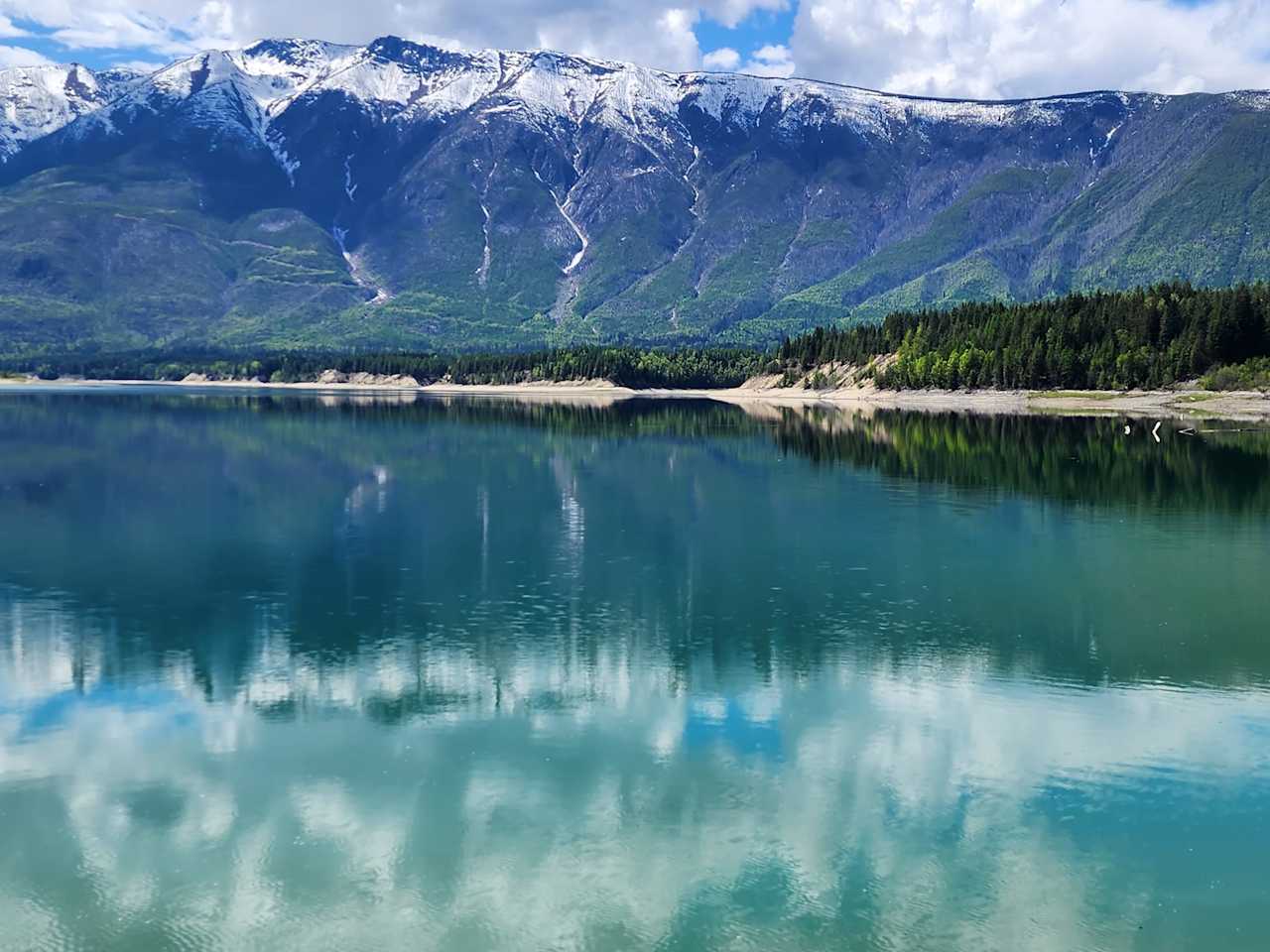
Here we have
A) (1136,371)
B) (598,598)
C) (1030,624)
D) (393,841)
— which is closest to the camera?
(393,841)

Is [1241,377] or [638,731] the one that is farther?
[1241,377]

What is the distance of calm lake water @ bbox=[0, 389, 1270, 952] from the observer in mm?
24766

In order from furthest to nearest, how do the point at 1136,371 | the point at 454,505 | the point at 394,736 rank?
→ the point at 1136,371, the point at 454,505, the point at 394,736

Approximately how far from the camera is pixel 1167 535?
71000mm

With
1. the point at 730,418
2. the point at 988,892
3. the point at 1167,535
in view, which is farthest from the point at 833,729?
the point at 730,418

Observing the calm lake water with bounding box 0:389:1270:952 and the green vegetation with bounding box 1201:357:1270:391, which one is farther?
the green vegetation with bounding box 1201:357:1270:391

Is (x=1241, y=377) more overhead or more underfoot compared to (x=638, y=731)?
more overhead

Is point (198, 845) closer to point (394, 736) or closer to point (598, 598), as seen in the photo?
point (394, 736)

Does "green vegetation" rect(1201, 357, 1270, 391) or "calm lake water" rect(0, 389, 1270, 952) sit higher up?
"green vegetation" rect(1201, 357, 1270, 391)

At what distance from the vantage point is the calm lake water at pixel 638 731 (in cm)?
2477

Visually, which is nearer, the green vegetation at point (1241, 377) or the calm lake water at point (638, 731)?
the calm lake water at point (638, 731)

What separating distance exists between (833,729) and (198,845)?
19.0 m

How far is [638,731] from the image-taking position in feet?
117

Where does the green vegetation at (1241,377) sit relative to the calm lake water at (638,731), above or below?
above
